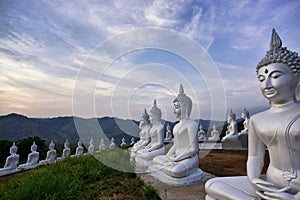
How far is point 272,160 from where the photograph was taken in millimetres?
2541

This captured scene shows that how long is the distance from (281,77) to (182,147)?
288 centimetres

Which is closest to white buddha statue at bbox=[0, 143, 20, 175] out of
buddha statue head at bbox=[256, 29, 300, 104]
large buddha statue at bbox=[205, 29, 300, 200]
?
large buddha statue at bbox=[205, 29, 300, 200]

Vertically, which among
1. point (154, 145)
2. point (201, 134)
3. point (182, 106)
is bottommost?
point (154, 145)

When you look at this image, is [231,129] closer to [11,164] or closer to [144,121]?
[144,121]

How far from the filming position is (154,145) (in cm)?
687

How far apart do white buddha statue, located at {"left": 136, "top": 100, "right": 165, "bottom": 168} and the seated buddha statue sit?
38.9 inches

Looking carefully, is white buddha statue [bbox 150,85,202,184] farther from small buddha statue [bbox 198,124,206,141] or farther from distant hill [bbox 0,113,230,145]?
small buddha statue [bbox 198,124,206,141]

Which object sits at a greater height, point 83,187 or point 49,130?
point 49,130

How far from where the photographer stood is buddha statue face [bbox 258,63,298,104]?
8.07 ft

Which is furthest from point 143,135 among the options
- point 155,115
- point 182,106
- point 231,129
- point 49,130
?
point 49,130

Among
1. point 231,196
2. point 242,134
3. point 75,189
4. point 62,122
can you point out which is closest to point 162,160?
point 75,189

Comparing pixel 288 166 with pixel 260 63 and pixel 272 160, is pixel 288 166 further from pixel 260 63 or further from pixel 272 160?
pixel 260 63

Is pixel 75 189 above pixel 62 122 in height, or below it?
below

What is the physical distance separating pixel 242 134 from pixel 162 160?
6.04 m
